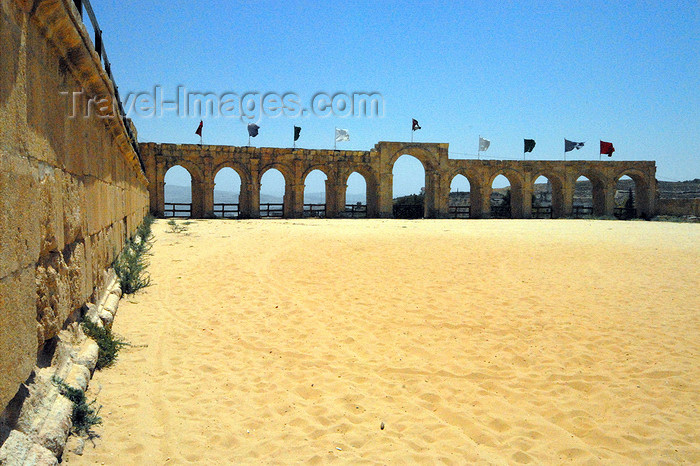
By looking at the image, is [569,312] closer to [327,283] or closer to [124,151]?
[327,283]

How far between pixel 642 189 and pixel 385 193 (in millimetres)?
17645

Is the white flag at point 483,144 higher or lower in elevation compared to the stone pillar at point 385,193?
higher

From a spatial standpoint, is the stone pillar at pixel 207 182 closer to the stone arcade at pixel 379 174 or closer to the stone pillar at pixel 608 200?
the stone arcade at pixel 379 174

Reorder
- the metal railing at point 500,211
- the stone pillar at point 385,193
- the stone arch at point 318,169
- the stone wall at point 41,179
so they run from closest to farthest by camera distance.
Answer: the stone wall at point 41,179
the stone arch at point 318,169
the stone pillar at point 385,193
the metal railing at point 500,211

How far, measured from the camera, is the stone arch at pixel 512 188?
2914cm

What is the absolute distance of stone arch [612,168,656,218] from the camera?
30.0 meters

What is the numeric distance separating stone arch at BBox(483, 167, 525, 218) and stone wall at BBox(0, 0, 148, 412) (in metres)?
27.2

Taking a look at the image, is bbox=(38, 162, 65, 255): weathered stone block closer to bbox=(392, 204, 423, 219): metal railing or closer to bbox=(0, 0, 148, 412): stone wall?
bbox=(0, 0, 148, 412): stone wall

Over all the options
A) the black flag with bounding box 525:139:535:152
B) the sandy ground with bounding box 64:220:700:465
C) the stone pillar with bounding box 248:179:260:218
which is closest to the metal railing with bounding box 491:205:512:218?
the black flag with bounding box 525:139:535:152

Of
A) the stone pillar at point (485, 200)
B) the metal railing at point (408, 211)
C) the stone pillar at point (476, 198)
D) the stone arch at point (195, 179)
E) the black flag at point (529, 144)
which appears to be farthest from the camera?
the black flag at point (529, 144)

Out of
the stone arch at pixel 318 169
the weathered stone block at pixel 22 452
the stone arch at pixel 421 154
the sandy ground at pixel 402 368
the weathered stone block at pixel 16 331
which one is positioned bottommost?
the sandy ground at pixel 402 368

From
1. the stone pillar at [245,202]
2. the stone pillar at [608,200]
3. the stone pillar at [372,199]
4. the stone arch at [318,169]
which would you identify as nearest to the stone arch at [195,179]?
the stone pillar at [245,202]

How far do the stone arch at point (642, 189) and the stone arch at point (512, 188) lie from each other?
6.28m

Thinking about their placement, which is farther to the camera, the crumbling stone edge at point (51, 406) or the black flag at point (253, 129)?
the black flag at point (253, 129)
